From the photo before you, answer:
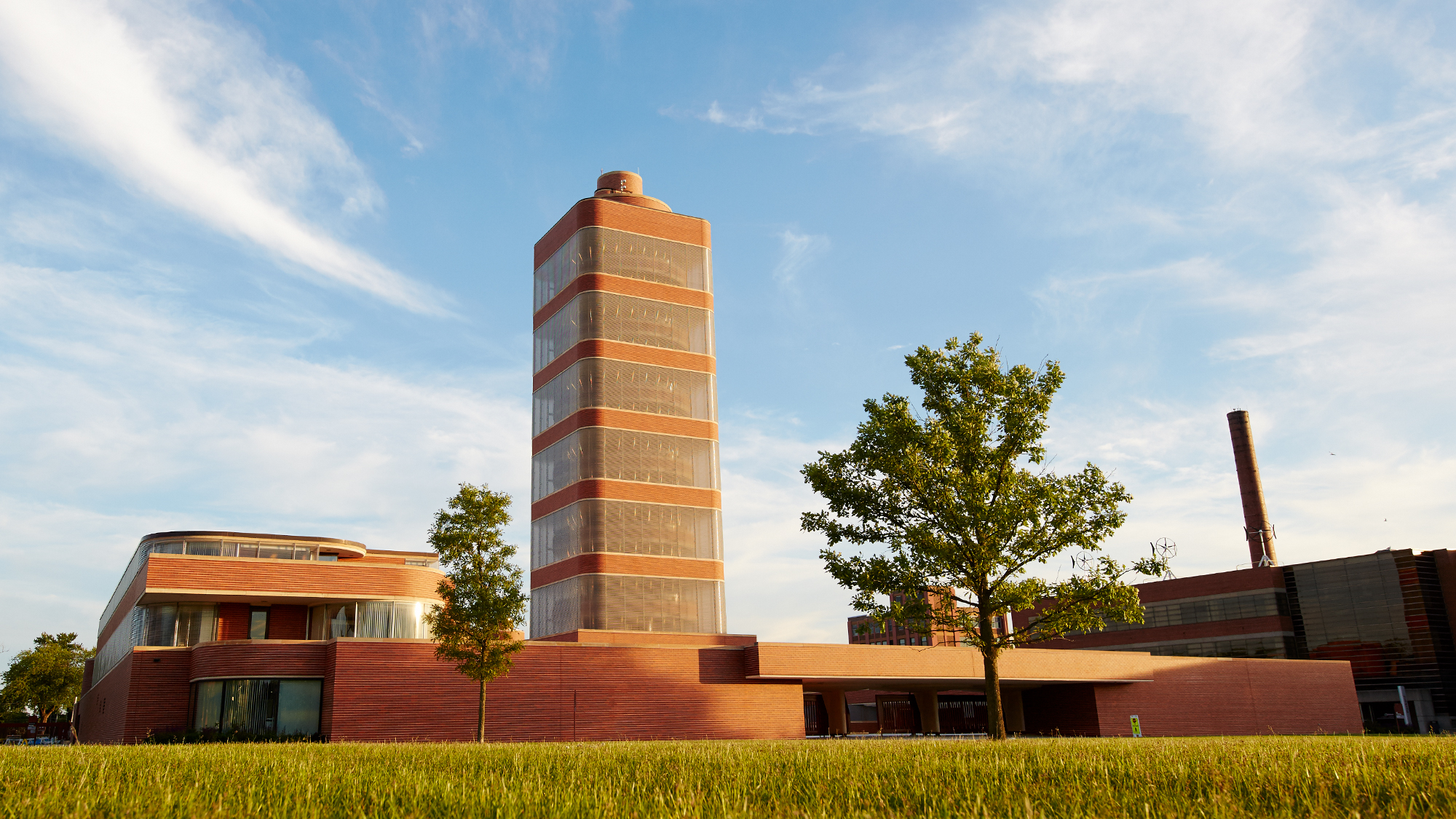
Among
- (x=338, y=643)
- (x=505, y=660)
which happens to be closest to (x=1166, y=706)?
(x=505, y=660)

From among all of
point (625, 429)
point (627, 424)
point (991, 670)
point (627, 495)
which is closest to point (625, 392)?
point (627, 424)

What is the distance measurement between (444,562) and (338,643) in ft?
19.9

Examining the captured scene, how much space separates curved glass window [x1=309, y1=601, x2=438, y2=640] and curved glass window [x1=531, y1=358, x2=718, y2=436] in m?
17.8

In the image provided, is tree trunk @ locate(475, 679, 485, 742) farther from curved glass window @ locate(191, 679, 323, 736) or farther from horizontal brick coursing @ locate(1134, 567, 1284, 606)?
horizontal brick coursing @ locate(1134, 567, 1284, 606)

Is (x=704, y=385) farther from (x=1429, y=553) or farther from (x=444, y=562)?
(x=1429, y=553)

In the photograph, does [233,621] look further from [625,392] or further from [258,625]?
[625,392]

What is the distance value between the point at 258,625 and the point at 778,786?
48.9 metres

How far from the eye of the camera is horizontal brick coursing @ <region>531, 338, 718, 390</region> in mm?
63156

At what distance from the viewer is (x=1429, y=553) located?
73.6 metres

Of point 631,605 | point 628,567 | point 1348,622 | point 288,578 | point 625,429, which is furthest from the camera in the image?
point 1348,622

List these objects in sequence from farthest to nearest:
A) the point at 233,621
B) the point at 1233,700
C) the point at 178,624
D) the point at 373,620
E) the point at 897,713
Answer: the point at 897,713, the point at 1233,700, the point at 373,620, the point at 233,621, the point at 178,624

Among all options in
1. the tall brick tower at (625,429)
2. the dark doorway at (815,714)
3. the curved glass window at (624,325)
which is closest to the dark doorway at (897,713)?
the dark doorway at (815,714)

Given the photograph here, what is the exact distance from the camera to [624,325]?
64.6m

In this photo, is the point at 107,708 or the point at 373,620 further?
the point at 107,708
